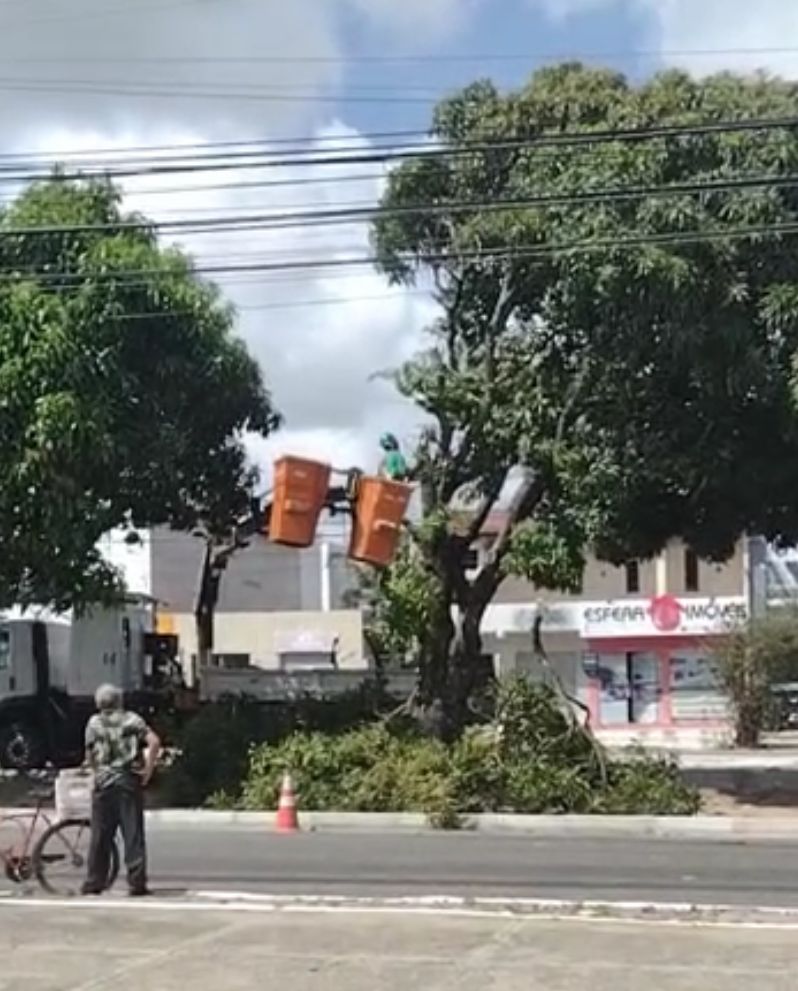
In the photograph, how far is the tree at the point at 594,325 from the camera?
67.6 ft

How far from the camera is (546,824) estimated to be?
21547 mm

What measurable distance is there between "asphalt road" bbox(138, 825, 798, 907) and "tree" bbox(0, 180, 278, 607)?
474 centimetres

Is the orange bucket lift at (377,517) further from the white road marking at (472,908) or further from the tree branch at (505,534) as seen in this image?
the white road marking at (472,908)

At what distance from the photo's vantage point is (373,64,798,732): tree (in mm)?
20609

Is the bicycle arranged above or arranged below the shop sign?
below

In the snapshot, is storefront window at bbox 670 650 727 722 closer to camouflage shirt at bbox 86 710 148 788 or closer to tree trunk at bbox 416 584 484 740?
tree trunk at bbox 416 584 484 740

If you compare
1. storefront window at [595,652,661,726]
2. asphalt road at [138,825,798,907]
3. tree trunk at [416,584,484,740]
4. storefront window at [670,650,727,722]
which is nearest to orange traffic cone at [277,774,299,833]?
asphalt road at [138,825,798,907]

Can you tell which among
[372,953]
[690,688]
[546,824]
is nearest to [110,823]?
[372,953]

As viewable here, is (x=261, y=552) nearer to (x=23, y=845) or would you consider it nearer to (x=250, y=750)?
(x=250, y=750)

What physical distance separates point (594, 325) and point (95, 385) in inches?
250

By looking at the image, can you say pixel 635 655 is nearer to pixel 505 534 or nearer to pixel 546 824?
pixel 505 534

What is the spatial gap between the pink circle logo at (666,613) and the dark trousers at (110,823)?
42.4 m

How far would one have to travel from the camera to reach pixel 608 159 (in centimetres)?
2108

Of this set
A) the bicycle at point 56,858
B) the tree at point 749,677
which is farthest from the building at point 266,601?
the bicycle at point 56,858
